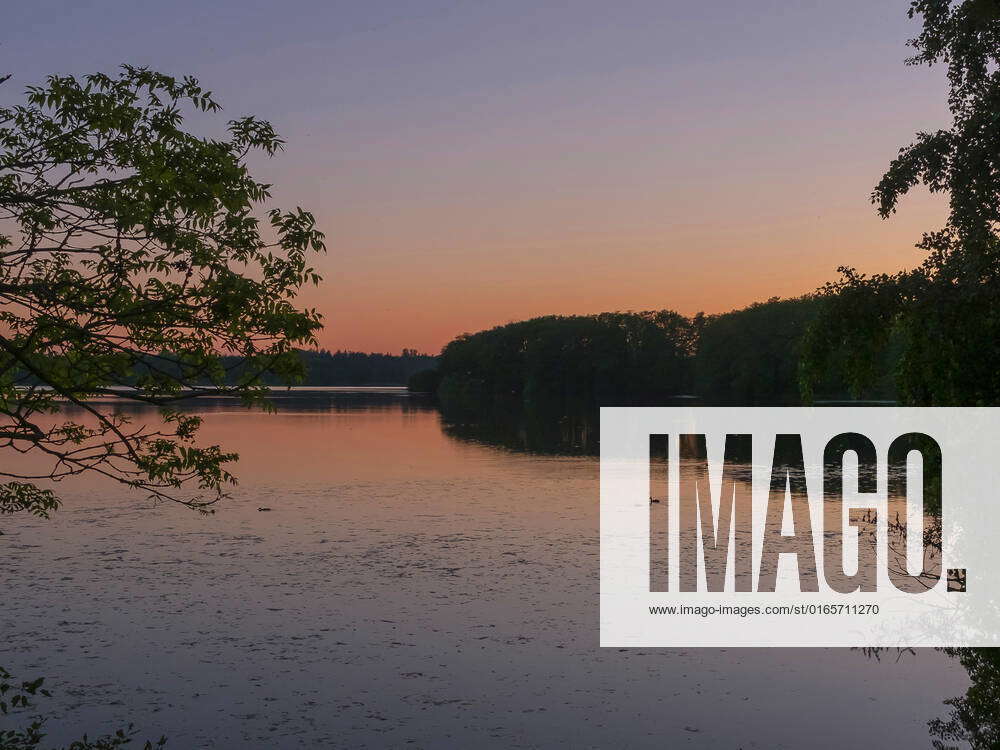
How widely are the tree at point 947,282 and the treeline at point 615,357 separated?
121 meters

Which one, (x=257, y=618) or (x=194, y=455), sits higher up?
(x=194, y=455)

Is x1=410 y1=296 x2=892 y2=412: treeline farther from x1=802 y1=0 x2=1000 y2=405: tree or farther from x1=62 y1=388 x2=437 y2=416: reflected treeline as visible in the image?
x1=802 y1=0 x2=1000 y2=405: tree

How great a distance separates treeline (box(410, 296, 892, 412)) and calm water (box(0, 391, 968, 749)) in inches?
4623

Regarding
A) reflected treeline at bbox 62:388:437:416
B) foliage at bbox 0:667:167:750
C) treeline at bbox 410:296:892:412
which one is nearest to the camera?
foliage at bbox 0:667:167:750

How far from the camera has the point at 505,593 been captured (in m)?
17.4

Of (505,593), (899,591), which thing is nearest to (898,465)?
(899,591)

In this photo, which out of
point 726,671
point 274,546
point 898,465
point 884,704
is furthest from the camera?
point 898,465

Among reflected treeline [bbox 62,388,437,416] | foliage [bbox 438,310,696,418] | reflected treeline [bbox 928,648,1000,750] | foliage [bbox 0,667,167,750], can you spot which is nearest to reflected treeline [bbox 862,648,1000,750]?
Answer: reflected treeline [bbox 928,648,1000,750]

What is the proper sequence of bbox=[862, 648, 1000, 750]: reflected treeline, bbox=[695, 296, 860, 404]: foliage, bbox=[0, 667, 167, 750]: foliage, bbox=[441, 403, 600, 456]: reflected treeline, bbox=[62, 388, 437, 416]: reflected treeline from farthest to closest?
bbox=[695, 296, 860, 404]: foliage, bbox=[62, 388, 437, 416]: reflected treeline, bbox=[441, 403, 600, 456]: reflected treeline, bbox=[862, 648, 1000, 750]: reflected treeline, bbox=[0, 667, 167, 750]: foliage

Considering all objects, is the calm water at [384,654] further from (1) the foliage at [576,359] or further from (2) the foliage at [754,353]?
(1) the foliage at [576,359]

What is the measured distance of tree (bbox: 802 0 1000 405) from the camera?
12.1m

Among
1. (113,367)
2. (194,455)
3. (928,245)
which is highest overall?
(928,245)

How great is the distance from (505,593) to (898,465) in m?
28.4

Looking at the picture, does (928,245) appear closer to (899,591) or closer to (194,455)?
(899,591)
